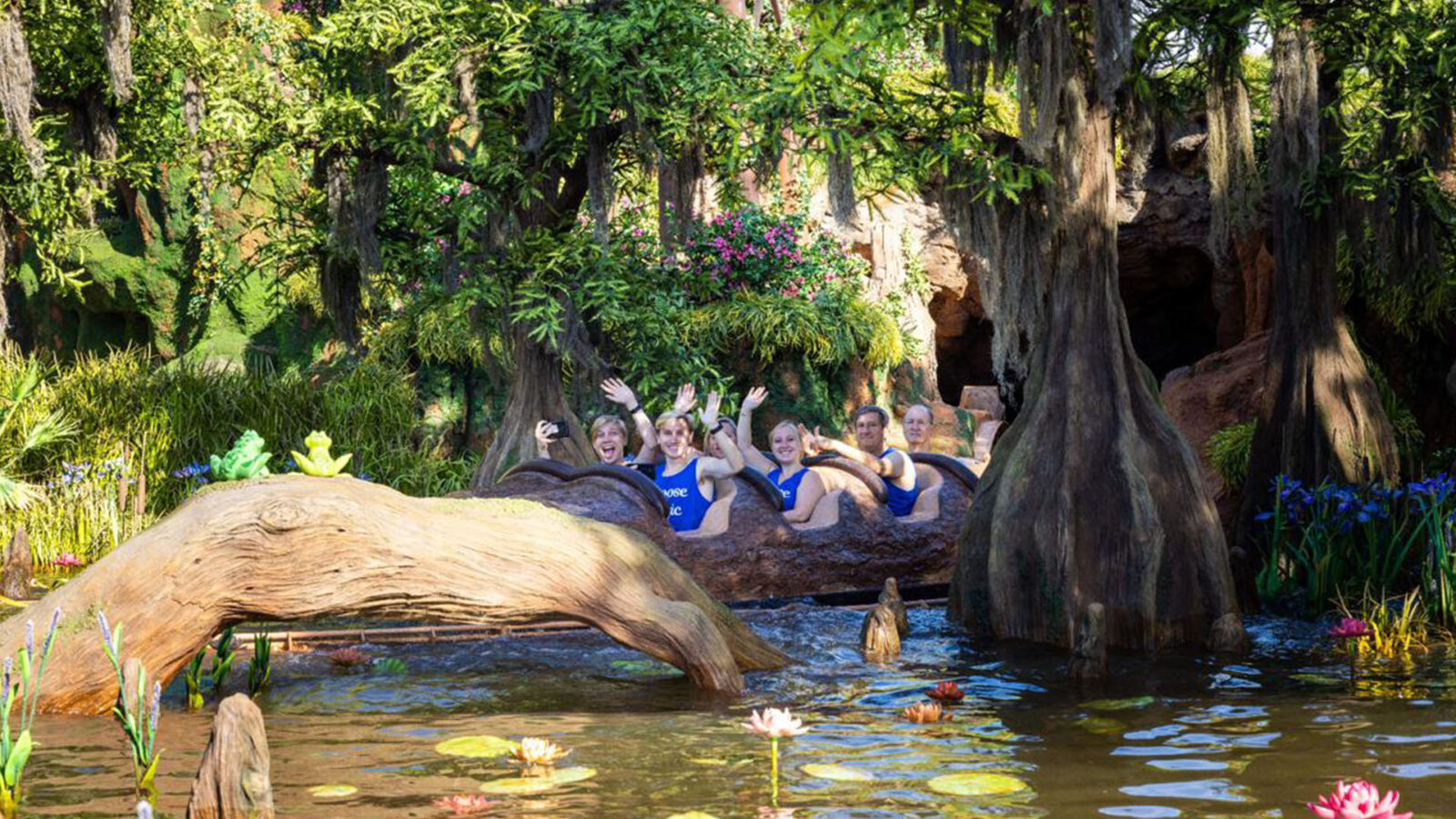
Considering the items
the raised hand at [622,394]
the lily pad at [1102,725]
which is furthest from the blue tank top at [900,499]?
the lily pad at [1102,725]

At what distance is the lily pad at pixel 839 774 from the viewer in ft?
18.8

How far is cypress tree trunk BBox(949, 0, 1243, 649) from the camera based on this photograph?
8938 mm

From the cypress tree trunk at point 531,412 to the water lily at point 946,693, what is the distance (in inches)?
271

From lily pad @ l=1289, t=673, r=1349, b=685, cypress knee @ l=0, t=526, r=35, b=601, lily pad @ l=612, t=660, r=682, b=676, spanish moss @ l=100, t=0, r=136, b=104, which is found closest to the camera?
lily pad @ l=1289, t=673, r=1349, b=685

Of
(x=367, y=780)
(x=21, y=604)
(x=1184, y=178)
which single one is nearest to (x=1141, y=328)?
(x=1184, y=178)

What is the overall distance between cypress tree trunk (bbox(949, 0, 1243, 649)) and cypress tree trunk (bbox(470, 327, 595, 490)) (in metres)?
5.02

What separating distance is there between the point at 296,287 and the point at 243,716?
55.2 ft

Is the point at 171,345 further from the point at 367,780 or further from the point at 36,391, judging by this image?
the point at 367,780

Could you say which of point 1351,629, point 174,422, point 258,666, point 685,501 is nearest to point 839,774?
point 258,666

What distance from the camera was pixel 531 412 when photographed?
1384 cm

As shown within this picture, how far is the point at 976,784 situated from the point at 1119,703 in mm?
1990

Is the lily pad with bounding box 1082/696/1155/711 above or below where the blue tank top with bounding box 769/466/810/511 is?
below

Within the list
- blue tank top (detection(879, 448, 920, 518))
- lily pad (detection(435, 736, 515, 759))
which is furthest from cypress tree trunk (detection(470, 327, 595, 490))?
lily pad (detection(435, 736, 515, 759))

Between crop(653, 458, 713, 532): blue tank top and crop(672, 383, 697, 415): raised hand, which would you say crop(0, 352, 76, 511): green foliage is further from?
crop(653, 458, 713, 532): blue tank top
